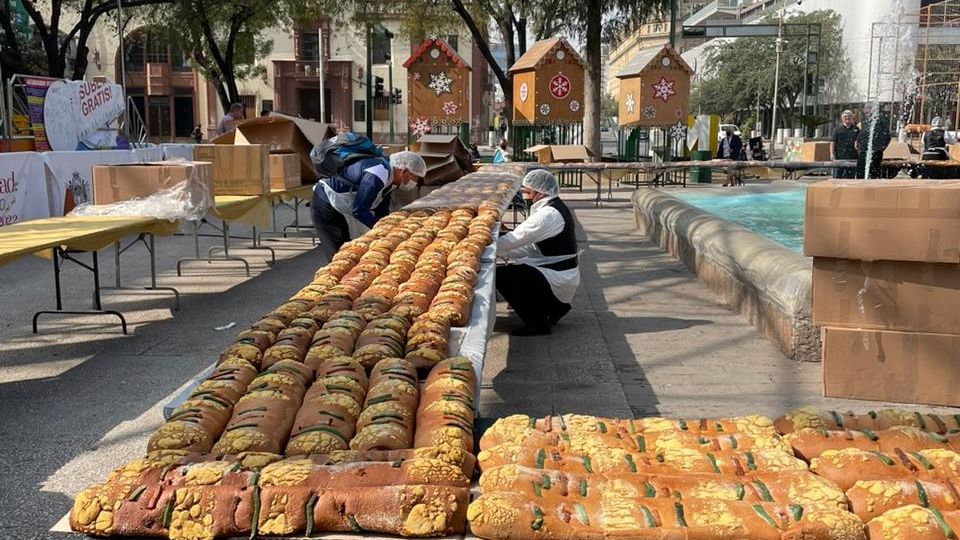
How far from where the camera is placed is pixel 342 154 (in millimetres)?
8266

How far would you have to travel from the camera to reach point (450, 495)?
223cm

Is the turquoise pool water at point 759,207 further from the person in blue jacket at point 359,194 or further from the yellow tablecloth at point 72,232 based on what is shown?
the yellow tablecloth at point 72,232

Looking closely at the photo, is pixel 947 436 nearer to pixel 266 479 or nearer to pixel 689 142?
pixel 266 479

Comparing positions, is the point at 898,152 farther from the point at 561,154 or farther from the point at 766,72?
the point at 766,72

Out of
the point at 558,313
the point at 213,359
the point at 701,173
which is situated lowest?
the point at 213,359

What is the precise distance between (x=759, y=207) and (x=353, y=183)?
10173mm

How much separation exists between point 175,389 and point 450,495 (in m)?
4.01

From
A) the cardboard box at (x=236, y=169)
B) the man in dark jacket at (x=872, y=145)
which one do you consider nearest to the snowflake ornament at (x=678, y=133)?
the man in dark jacket at (x=872, y=145)

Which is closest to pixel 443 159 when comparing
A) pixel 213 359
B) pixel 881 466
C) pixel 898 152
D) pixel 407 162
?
pixel 407 162

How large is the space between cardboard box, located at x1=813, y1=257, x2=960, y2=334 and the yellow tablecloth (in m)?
4.78

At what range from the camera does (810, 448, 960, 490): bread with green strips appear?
2.46 m

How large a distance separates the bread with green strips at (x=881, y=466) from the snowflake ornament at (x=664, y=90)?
18.4 metres

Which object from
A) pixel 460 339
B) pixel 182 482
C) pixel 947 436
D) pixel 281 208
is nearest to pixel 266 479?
pixel 182 482

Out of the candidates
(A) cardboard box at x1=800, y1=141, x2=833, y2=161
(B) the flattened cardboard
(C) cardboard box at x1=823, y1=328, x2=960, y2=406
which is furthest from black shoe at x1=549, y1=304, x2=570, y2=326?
(A) cardboard box at x1=800, y1=141, x2=833, y2=161
